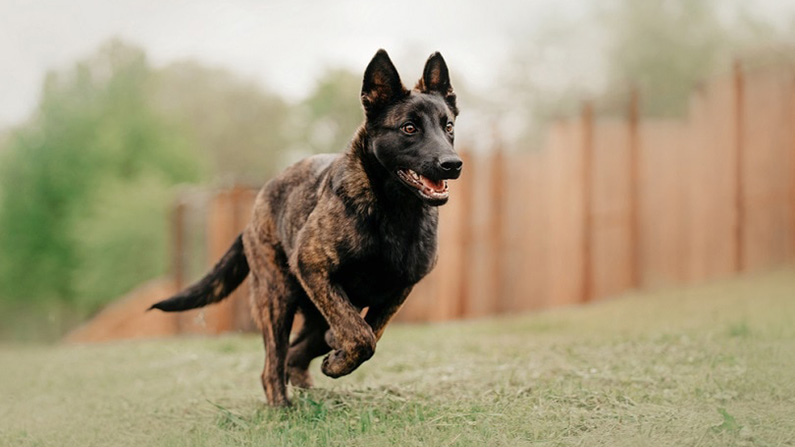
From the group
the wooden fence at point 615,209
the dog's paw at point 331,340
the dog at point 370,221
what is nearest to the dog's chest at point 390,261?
the dog at point 370,221

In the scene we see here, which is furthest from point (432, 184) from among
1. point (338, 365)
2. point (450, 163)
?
point (338, 365)

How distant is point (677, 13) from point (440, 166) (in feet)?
75.0

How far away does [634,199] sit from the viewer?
13.2 metres

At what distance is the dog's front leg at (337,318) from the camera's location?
5.11m

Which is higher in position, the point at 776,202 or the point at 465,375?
the point at 776,202

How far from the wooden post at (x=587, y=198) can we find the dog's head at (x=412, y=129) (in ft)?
27.3

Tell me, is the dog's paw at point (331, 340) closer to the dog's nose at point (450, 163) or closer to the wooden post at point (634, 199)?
the dog's nose at point (450, 163)

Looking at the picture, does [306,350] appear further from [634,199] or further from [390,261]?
[634,199]

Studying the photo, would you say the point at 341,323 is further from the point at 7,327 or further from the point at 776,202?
the point at 7,327

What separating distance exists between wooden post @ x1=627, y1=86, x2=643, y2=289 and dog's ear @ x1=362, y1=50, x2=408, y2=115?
8648 millimetres

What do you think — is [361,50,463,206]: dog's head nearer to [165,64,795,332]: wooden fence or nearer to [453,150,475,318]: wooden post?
[165,64,795,332]: wooden fence

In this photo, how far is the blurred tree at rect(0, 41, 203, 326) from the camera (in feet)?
96.0

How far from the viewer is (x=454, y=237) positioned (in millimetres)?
14484

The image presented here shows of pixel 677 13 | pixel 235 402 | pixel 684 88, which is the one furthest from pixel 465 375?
pixel 677 13
